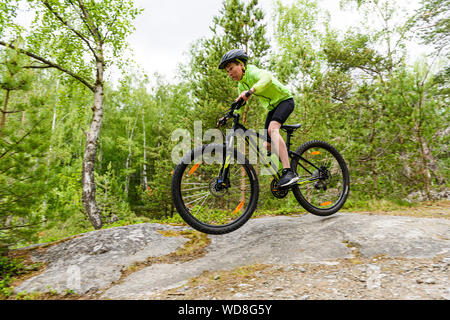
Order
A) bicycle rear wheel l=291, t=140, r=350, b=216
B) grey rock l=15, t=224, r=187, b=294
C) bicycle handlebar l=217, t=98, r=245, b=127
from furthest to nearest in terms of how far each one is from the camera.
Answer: bicycle rear wheel l=291, t=140, r=350, b=216
bicycle handlebar l=217, t=98, r=245, b=127
grey rock l=15, t=224, r=187, b=294

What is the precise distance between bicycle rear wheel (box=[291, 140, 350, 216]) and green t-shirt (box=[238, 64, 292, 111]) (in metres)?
0.90

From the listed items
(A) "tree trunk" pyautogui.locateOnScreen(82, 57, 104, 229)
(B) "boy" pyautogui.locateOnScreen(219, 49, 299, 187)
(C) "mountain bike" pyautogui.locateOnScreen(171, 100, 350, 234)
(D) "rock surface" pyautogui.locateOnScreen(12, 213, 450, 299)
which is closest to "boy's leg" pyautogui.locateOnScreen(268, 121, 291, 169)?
(B) "boy" pyautogui.locateOnScreen(219, 49, 299, 187)

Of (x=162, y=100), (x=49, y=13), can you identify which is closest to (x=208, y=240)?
(x=49, y=13)

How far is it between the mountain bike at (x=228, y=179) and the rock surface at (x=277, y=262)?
A: 1.59ft

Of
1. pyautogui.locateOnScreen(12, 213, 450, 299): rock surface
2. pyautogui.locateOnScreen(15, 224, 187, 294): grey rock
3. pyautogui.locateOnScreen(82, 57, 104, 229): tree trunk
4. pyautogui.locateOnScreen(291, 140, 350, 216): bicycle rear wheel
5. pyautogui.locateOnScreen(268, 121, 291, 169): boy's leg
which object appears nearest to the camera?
pyautogui.locateOnScreen(12, 213, 450, 299): rock surface

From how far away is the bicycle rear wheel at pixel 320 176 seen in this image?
4066 millimetres

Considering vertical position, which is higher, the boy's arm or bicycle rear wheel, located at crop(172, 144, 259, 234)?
the boy's arm

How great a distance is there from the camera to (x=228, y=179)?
330 cm

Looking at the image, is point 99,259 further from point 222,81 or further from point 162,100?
point 162,100

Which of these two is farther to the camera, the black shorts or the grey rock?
the black shorts

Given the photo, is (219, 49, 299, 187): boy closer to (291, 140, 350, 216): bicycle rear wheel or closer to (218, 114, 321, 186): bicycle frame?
(218, 114, 321, 186): bicycle frame

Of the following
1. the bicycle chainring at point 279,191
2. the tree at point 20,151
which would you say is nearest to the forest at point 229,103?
the tree at point 20,151

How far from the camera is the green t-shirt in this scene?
132 inches

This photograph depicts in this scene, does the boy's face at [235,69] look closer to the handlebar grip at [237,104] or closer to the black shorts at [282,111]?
the handlebar grip at [237,104]
